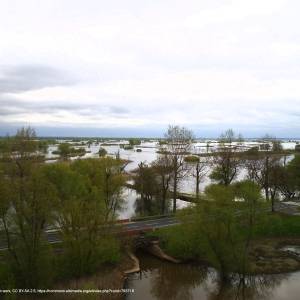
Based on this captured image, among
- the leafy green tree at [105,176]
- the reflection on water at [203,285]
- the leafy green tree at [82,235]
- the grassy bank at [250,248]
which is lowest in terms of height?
the reflection on water at [203,285]

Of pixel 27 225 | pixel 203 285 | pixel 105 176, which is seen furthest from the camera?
pixel 105 176

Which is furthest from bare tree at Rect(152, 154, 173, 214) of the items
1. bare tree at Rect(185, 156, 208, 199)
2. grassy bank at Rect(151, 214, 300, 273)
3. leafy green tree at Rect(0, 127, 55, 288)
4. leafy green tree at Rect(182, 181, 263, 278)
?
leafy green tree at Rect(0, 127, 55, 288)

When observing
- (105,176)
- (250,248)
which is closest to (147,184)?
(105,176)

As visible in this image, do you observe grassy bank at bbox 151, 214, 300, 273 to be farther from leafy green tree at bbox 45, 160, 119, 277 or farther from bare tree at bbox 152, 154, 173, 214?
bare tree at bbox 152, 154, 173, 214

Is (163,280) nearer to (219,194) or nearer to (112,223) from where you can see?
(112,223)

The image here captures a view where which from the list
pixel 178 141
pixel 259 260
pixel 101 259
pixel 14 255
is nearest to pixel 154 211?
pixel 178 141

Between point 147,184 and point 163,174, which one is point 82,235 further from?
point 147,184

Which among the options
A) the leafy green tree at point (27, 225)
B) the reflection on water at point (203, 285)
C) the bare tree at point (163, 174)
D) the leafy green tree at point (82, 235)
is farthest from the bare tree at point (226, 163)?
the leafy green tree at point (27, 225)

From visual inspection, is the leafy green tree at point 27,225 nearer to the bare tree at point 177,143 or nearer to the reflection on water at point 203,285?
the reflection on water at point 203,285

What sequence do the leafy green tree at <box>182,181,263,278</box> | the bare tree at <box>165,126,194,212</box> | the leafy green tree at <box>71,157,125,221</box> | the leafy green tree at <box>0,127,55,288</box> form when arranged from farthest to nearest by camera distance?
the bare tree at <box>165,126,194,212</box> → the leafy green tree at <box>71,157,125,221</box> → the leafy green tree at <box>182,181,263,278</box> → the leafy green tree at <box>0,127,55,288</box>
